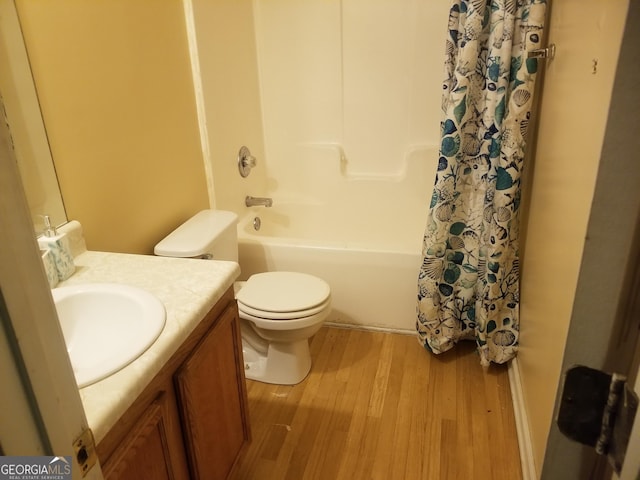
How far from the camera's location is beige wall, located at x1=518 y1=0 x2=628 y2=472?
38.2 inches

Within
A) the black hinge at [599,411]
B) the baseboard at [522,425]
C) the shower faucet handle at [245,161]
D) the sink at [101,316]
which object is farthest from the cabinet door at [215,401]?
the shower faucet handle at [245,161]

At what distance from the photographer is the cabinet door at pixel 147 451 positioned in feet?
2.86

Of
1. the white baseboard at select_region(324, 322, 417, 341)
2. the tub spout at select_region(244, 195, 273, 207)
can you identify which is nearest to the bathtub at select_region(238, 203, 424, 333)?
the white baseboard at select_region(324, 322, 417, 341)

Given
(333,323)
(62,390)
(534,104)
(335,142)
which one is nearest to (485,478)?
(333,323)

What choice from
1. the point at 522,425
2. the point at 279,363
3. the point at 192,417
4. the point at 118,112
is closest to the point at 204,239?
the point at 118,112

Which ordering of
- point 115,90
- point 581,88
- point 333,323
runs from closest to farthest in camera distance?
1. point 581,88
2. point 115,90
3. point 333,323

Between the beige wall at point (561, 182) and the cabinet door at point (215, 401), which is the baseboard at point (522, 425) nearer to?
the beige wall at point (561, 182)

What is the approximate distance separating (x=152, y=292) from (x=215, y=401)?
0.34 m

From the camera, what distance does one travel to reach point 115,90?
1573mm

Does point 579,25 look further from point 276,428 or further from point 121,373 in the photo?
point 276,428

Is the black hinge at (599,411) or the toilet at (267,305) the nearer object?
the black hinge at (599,411)

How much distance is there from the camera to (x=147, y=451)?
0.97 metres

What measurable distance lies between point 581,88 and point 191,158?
154 cm

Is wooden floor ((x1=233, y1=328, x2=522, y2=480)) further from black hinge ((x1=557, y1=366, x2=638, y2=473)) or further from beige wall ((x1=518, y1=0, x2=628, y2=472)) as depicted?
black hinge ((x1=557, y1=366, x2=638, y2=473))
